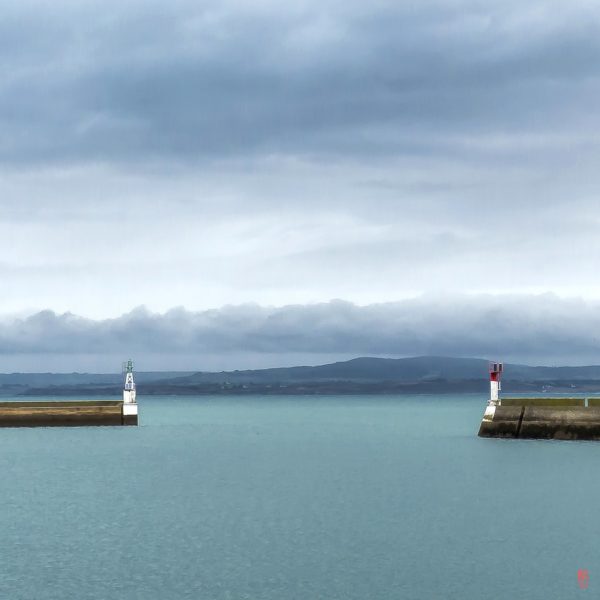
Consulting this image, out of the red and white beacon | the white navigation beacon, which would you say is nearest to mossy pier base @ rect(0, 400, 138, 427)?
the white navigation beacon

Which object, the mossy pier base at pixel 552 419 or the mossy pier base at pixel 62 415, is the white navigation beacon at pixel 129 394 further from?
the mossy pier base at pixel 552 419

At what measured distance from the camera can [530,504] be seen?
42.5 meters

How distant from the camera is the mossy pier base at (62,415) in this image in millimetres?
82188

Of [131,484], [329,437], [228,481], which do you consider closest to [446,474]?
[228,481]

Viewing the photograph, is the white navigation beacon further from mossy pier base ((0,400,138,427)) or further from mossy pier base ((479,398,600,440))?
mossy pier base ((479,398,600,440))

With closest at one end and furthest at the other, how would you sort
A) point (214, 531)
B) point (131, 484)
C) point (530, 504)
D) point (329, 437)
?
1. point (214, 531)
2. point (530, 504)
3. point (131, 484)
4. point (329, 437)

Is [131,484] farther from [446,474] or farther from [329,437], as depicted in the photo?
[329,437]

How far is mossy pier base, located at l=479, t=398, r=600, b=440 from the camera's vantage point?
63.7 meters

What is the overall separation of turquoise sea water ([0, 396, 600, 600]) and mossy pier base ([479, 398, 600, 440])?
4.37ft

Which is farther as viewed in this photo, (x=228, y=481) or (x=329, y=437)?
(x=329, y=437)

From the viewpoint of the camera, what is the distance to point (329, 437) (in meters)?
98.9

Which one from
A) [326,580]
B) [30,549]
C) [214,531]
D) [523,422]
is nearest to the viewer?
[326,580]

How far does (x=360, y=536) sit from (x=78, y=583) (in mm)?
10668

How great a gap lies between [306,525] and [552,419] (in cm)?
3156
